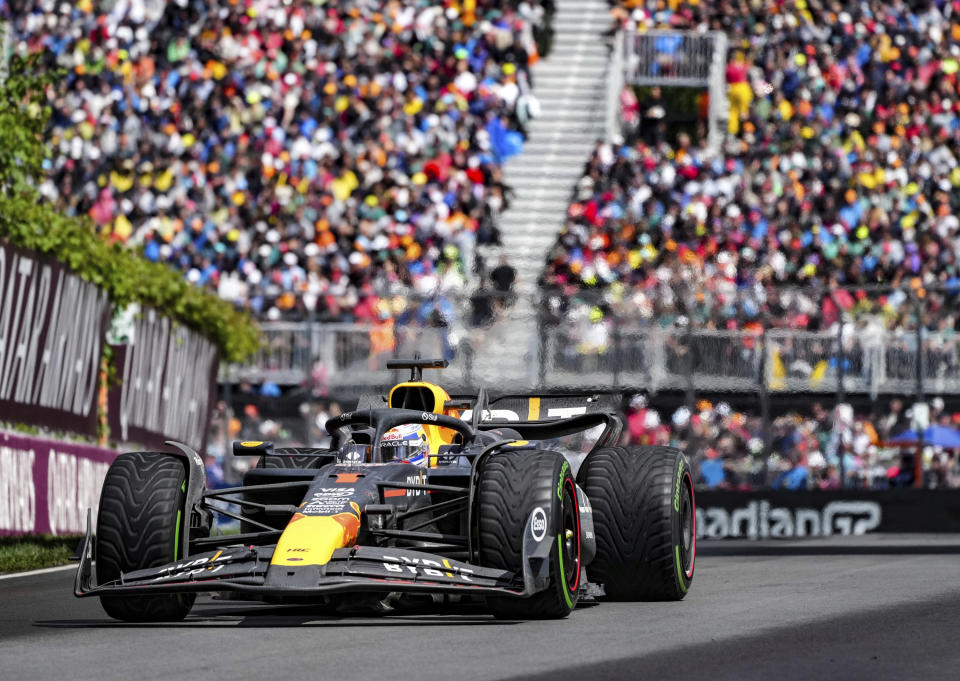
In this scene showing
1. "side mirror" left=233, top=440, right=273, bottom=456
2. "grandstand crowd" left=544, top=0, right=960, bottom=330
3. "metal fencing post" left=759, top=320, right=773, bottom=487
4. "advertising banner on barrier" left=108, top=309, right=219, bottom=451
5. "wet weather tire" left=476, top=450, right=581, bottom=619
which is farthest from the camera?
"grandstand crowd" left=544, top=0, right=960, bottom=330

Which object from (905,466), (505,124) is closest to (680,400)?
(905,466)

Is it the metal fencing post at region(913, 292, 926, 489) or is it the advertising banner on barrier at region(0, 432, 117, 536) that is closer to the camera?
the advertising banner on barrier at region(0, 432, 117, 536)

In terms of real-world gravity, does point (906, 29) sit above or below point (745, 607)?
above

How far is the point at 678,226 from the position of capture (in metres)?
28.7

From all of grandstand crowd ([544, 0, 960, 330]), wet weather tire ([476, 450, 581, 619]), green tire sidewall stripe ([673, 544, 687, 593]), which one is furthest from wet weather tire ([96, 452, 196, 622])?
grandstand crowd ([544, 0, 960, 330])

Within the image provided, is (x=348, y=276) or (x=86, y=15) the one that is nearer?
(x=348, y=276)

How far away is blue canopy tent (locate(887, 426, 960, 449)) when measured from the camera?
71.9ft

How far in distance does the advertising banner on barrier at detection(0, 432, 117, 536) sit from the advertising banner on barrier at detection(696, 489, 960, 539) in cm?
793

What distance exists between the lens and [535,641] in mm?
8133

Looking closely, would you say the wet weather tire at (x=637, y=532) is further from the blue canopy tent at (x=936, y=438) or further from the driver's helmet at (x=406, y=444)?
the blue canopy tent at (x=936, y=438)

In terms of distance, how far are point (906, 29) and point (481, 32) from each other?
7.47 m

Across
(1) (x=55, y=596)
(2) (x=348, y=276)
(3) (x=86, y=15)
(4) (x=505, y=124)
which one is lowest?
(1) (x=55, y=596)

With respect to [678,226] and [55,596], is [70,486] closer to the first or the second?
[55,596]

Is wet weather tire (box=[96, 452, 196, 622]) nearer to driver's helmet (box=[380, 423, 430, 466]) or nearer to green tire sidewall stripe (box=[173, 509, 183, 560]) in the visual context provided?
green tire sidewall stripe (box=[173, 509, 183, 560])
